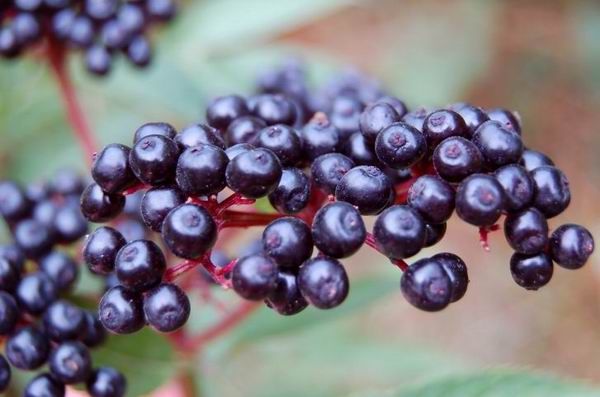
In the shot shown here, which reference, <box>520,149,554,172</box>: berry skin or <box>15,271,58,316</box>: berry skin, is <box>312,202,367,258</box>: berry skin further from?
<box>15,271,58,316</box>: berry skin

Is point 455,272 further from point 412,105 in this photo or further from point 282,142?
point 412,105

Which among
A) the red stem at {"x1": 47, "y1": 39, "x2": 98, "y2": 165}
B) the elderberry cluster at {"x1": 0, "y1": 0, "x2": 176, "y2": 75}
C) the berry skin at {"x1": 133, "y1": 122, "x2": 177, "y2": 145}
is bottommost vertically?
the berry skin at {"x1": 133, "y1": 122, "x2": 177, "y2": 145}

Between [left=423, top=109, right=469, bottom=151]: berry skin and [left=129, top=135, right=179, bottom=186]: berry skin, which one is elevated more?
[left=129, top=135, right=179, bottom=186]: berry skin

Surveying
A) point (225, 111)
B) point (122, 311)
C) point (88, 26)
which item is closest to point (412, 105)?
point (88, 26)

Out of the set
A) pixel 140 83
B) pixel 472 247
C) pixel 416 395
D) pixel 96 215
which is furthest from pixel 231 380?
pixel 472 247

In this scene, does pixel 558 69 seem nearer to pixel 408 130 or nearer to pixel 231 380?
pixel 231 380

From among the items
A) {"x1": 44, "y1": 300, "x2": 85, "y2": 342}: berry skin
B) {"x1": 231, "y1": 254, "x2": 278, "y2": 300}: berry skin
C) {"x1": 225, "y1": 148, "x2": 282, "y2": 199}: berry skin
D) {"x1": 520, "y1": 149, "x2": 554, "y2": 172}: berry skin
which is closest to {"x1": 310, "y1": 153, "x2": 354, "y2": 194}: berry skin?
{"x1": 225, "y1": 148, "x2": 282, "y2": 199}: berry skin

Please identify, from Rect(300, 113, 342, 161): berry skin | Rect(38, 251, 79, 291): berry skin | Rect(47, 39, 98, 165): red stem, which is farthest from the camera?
Rect(47, 39, 98, 165): red stem
